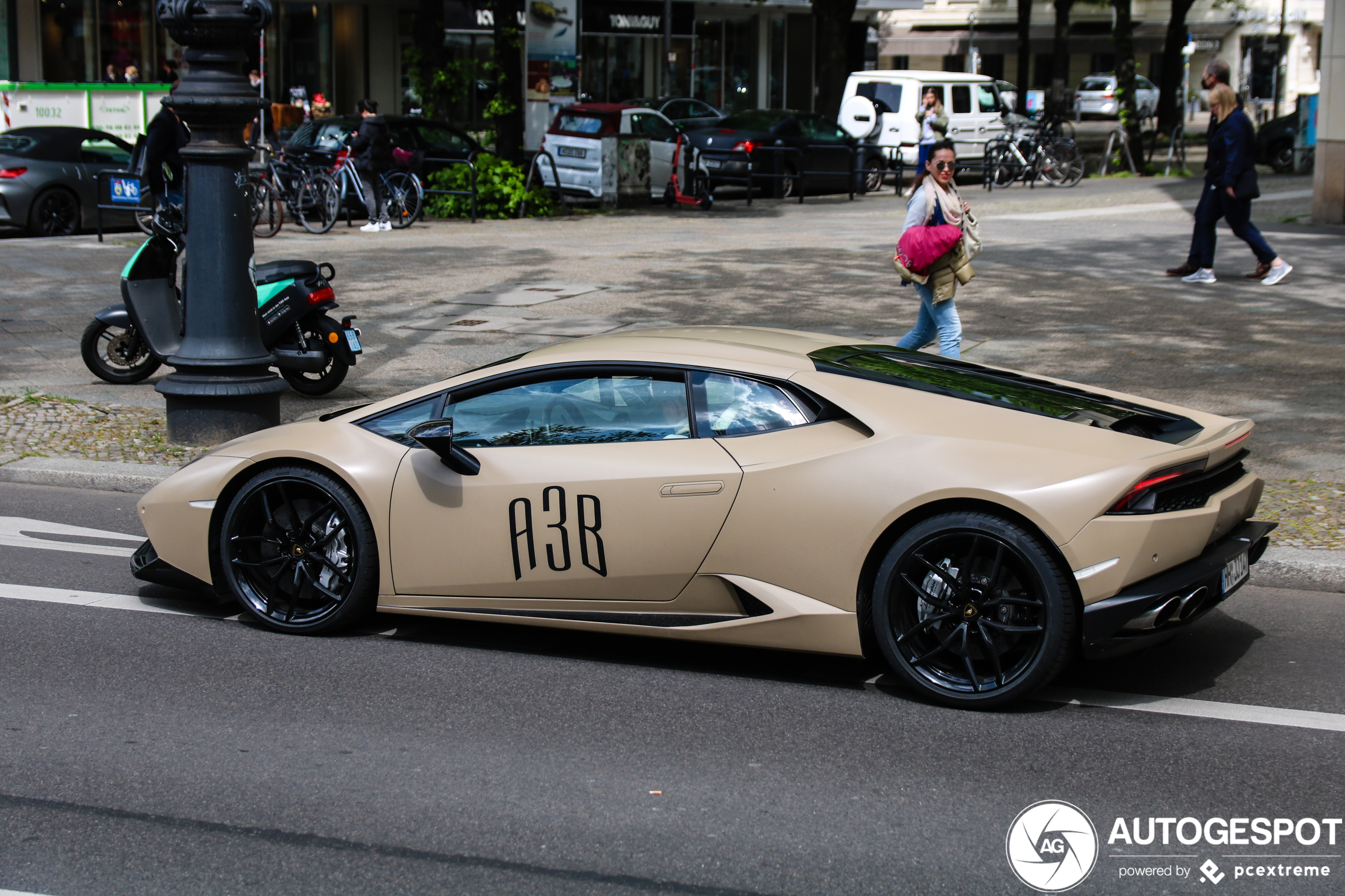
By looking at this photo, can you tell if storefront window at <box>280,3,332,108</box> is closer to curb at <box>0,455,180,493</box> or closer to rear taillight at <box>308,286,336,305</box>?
rear taillight at <box>308,286,336,305</box>

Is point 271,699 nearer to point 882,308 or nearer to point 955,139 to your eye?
point 882,308

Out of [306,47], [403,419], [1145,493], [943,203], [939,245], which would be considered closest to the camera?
[1145,493]

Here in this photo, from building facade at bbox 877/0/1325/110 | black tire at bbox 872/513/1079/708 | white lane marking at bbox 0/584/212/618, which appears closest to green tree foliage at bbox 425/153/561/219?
white lane marking at bbox 0/584/212/618

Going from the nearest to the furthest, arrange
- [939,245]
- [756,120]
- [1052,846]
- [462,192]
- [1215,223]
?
1. [1052,846]
2. [939,245]
3. [1215,223]
4. [462,192]
5. [756,120]

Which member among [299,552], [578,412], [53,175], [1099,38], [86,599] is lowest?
[86,599]

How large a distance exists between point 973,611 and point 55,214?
17822 mm

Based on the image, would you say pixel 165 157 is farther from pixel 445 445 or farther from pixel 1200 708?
pixel 1200 708

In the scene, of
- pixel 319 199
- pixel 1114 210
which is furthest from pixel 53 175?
pixel 1114 210

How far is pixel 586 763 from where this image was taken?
4.40m

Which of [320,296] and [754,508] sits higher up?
[320,296]

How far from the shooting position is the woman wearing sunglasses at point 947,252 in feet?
30.6

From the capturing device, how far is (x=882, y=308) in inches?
540

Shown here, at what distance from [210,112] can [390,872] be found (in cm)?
591

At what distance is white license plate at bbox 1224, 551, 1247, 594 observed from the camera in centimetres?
479
